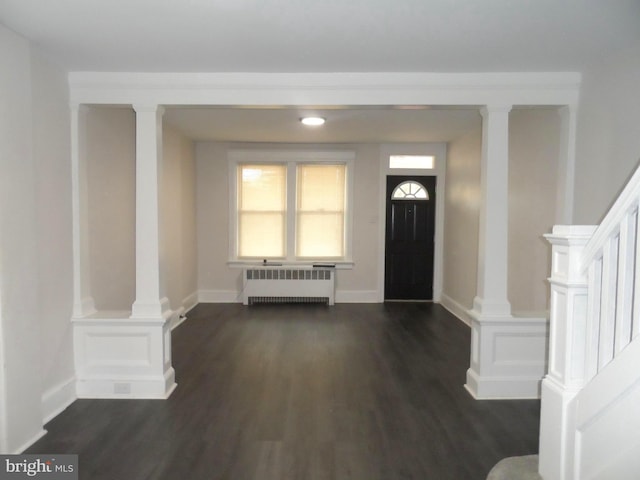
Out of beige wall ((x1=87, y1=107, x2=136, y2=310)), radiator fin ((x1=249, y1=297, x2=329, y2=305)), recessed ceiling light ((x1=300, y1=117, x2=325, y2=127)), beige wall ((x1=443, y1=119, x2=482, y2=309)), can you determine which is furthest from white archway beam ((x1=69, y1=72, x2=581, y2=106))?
radiator fin ((x1=249, y1=297, x2=329, y2=305))

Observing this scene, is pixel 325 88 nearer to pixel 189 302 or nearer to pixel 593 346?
pixel 593 346

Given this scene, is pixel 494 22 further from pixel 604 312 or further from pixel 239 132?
pixel 239 132

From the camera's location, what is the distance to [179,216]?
19.3 feet

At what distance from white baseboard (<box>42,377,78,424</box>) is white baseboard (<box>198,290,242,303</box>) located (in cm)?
351

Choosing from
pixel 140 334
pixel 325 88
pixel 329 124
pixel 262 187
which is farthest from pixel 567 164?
pixel 262 187

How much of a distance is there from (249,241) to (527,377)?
4733 millimetres

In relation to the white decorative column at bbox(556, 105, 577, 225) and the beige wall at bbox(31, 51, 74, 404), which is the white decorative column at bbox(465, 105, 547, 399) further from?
the beige wall at bbox(31, 51, 74, 404)

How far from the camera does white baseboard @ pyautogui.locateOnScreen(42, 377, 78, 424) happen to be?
296 centimetres

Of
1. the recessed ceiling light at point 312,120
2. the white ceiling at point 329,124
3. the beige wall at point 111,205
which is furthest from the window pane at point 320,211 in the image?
the beige wall at point 111,205

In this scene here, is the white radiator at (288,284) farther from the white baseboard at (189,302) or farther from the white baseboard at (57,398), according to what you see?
the white baseboard at (57,398)

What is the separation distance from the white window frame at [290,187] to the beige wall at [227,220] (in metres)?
0.09

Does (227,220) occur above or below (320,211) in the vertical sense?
below

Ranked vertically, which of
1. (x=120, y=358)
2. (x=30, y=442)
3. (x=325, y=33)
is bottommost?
(x=30, y=442)

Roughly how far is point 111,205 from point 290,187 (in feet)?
10.6
